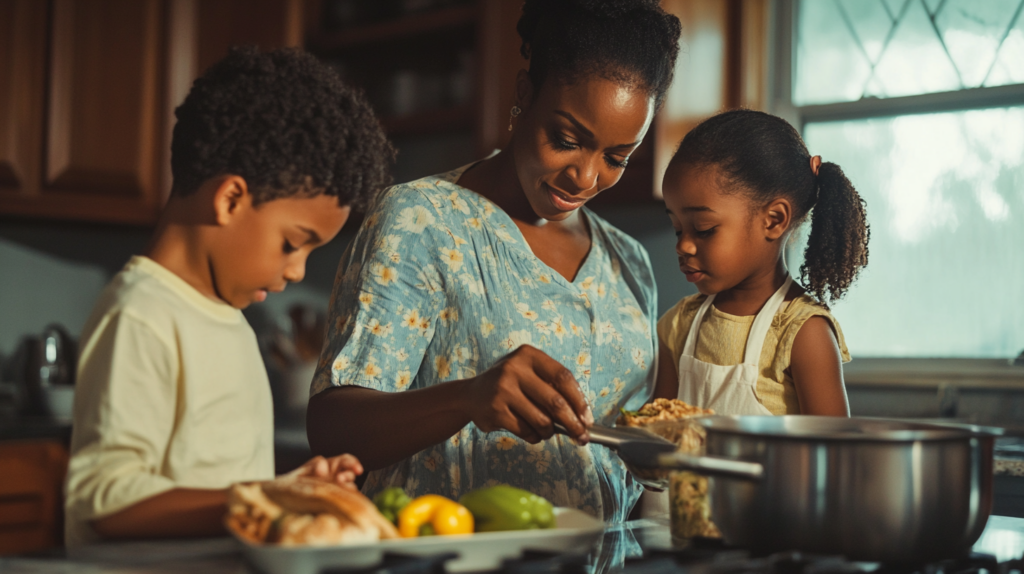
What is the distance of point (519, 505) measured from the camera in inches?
24.6

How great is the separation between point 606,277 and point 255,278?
2.20 feet

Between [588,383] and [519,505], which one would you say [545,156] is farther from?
[519,505]

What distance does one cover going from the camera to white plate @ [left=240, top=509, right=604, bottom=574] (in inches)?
20.6

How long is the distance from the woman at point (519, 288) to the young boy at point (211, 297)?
0.28 m

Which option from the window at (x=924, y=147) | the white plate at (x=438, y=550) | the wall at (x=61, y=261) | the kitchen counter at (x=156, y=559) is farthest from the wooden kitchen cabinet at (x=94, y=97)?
the white plate at (x=438, y=550)

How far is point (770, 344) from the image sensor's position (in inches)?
48.4

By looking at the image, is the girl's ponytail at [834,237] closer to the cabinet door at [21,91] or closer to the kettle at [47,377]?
the kettle at [47,377]

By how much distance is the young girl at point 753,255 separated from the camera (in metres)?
1.23

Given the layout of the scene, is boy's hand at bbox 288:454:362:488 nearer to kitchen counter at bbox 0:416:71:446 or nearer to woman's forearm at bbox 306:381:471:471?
woman's forearm at bbox 306:381:471:471

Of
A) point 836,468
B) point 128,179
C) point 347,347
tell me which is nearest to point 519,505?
point 836,468

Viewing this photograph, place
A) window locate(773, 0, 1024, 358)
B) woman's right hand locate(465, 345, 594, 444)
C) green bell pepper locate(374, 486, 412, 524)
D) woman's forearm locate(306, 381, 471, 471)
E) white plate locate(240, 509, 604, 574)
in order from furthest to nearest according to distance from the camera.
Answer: window locate(773, 0, 1024, 358), woman's forearm locate(306, 381, 471, 471), woman's right hand locate(465, 345, 594, 444), green bell pepper locate(374, 486, 412, 524), white plate locate(240, 509, 604, 574)

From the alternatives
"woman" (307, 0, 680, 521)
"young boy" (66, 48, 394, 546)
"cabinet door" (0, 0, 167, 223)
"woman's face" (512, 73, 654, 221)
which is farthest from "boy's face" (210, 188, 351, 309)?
"cabinet door" (0, 0, 167, 223)

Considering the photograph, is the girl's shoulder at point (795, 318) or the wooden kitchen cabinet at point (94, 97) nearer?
the girl's shoulder at point (795, 318)

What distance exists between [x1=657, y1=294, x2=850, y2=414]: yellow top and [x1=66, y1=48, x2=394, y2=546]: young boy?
673 mm
